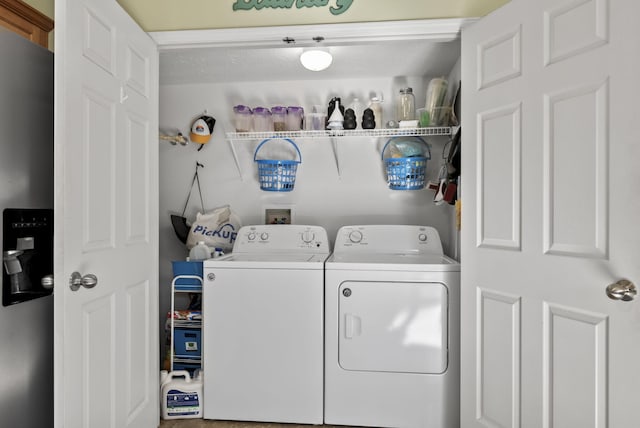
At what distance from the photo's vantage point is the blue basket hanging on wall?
266 centimetres

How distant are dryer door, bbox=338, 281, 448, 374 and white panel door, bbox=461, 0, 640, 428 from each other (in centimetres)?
19

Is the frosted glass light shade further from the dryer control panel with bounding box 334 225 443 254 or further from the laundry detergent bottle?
the laundry detergent bottle

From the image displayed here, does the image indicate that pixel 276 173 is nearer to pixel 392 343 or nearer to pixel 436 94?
pixel 436 94

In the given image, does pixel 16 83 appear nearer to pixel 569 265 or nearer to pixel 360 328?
pixel 360 328

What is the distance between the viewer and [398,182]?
2.70 meters

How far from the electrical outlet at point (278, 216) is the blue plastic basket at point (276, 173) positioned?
196 mm

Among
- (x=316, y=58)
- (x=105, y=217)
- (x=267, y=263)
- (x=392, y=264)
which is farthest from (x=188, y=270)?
(x=316, y=58)

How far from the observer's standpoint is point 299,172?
9.71 feet

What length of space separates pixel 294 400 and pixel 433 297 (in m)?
0.92

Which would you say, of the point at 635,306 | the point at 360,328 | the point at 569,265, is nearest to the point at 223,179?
the point at 360,328

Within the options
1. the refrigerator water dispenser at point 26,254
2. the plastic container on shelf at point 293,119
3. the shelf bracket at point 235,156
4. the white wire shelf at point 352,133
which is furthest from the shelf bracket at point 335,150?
the refrigerator water dispenser at point 26,254

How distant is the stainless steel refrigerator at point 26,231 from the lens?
132cm

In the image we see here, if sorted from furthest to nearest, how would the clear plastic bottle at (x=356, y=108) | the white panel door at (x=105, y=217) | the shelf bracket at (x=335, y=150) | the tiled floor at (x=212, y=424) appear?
the shelf bracket at (x=335, y=150), the clear plastic bottle at (x=356, y=108), the tiled floor at (x=212, y=424), the white panel door at (x=105, y=217)

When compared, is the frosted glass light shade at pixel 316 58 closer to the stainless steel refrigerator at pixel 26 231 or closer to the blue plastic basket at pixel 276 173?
the blue plastic basket at pixel 276 173
